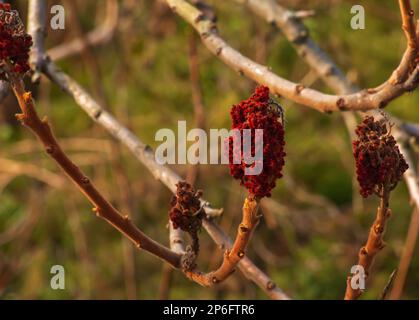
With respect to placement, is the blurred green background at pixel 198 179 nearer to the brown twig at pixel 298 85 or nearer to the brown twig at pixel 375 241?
the brown twig at pixel 298 85

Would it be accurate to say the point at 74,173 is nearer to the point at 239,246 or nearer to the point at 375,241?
the point at 239,246

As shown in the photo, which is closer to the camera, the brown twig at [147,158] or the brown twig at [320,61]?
the brown twig at [147,158]

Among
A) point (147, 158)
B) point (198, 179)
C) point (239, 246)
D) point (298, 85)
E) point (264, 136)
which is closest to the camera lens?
point (264, 136)

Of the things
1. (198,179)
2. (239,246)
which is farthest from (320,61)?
(198,179)

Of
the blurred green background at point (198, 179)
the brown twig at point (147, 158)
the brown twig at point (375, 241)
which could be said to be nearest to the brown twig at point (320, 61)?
the brown twig at point (147, 158)
